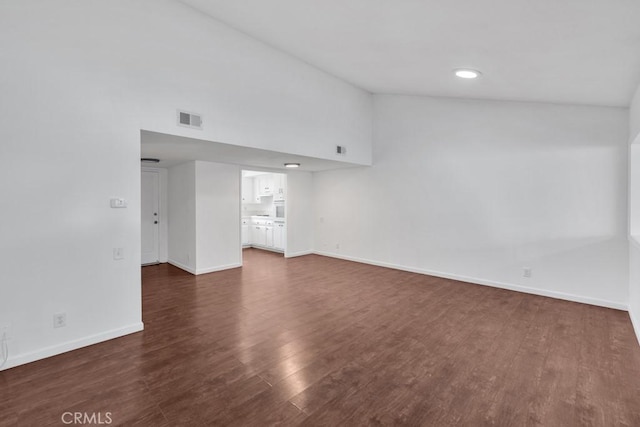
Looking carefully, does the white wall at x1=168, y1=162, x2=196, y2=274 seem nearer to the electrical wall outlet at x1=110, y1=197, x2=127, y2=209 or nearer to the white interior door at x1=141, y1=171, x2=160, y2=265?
the white interior door at x1=141, y1=171, x2=160, y2=265

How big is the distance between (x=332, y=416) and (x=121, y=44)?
12.3 ft

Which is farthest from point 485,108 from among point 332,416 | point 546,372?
point 332,416

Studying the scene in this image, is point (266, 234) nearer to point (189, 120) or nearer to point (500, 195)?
point (189, 120)

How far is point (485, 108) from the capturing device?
190 inches

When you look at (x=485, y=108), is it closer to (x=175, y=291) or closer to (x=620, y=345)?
(x=620, y=345)

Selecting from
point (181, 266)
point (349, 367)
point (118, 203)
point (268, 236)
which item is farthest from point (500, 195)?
point (181, 266)

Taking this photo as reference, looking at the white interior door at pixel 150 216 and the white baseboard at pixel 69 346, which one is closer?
the white baseboard at pixel 69 346

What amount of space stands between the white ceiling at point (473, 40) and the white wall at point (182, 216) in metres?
3.14

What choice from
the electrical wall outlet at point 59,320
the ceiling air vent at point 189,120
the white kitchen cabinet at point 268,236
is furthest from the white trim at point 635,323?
the white kitchen cabinet at point 268,236

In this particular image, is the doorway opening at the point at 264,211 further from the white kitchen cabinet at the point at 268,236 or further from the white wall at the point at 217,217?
the white wall at the point at 217,217

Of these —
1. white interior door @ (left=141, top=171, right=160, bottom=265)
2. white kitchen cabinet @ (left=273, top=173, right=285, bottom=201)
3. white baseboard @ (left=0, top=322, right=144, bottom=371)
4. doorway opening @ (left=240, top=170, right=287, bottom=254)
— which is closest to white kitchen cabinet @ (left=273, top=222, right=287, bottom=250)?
doorway opening @ (left=240, top=170, right=287, bottom=254)

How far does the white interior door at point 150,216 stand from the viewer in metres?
6.48

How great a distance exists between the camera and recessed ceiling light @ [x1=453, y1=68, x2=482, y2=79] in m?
3.43

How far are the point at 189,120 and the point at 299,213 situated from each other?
175 inches
